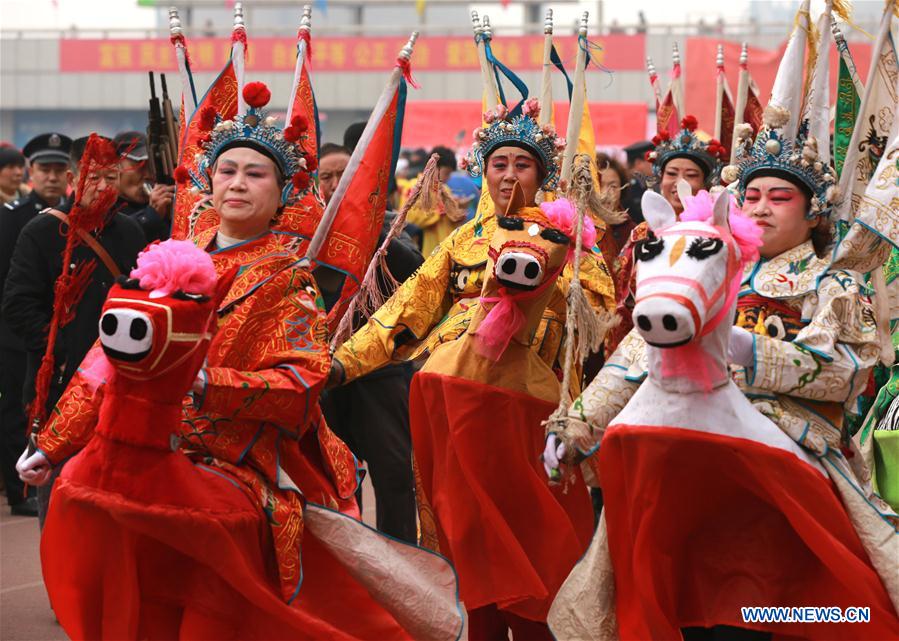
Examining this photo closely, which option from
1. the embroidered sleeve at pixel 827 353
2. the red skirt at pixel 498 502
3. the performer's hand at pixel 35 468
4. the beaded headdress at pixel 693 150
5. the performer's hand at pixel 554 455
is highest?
the beaded headdress at pixel 693 150

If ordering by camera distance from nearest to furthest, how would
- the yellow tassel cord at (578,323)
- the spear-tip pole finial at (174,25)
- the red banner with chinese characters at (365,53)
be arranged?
the yellow tassel cord at (578,323) → the spear-tip pole finial at (174,25) → the red banner with chinese characters at (365,53)

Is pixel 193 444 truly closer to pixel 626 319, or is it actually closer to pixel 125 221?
pixel 626 319

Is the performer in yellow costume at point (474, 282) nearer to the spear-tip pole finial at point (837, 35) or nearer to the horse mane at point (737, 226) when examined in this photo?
the spear-tip pole finial at point (837, 35)

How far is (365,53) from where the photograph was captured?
29.4 meters

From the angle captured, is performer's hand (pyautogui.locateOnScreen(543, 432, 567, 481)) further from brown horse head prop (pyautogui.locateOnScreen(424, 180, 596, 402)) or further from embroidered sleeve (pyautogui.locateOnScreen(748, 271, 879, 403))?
brown horse head prop (pyautogui.locateOnScreen(424, 180, 596, 402))

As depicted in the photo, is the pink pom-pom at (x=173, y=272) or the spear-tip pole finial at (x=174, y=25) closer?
the pink pom-pom at (x=173, y=272)

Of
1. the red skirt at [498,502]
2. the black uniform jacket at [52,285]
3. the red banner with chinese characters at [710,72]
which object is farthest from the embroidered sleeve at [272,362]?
the red banner with chinese characters at [710,72]

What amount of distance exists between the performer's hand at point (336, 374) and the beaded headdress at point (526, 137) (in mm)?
1336

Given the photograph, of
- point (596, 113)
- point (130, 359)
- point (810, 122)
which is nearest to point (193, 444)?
point (130, 359)

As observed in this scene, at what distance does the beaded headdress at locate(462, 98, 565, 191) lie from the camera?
6270mm

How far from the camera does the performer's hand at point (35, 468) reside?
4.36 metres

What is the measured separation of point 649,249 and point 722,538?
95 cm

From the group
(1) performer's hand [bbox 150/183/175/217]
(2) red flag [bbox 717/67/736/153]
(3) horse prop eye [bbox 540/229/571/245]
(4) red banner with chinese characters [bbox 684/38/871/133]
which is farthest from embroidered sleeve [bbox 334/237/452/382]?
(4) red banner with chinese characters [bbox 684/38/871/133]

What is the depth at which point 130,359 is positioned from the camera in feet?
12.8
